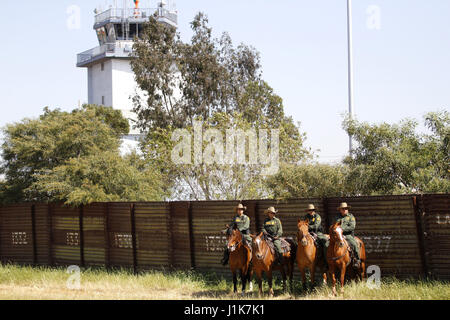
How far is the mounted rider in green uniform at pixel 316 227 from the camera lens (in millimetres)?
15934

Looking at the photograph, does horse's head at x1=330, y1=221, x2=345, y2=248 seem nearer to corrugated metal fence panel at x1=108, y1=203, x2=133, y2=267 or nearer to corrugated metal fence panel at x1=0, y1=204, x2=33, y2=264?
corrugated metal fence panel at x1=108, y1=203, x2=133, y2=267

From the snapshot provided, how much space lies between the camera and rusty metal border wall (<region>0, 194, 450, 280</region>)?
50.5 feet

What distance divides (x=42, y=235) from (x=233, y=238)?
1160cm

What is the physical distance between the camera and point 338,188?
67.7 ft

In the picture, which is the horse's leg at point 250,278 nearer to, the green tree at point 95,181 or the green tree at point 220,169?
the green tree at point 95,181

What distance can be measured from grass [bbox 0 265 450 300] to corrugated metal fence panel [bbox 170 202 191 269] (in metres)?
0.46

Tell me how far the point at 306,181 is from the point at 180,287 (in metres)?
6.31

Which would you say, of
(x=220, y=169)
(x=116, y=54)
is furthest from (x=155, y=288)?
(x=116, y=54)

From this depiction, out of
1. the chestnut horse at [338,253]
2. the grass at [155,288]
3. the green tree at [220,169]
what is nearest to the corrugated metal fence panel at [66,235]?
the grass at [155,288]

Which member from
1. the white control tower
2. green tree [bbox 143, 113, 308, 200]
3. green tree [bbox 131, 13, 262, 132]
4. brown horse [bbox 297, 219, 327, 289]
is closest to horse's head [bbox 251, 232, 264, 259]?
brown horse [bbox 297, 219, 327, 289]

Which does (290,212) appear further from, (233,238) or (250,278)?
(233,238)

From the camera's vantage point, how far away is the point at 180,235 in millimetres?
20266
